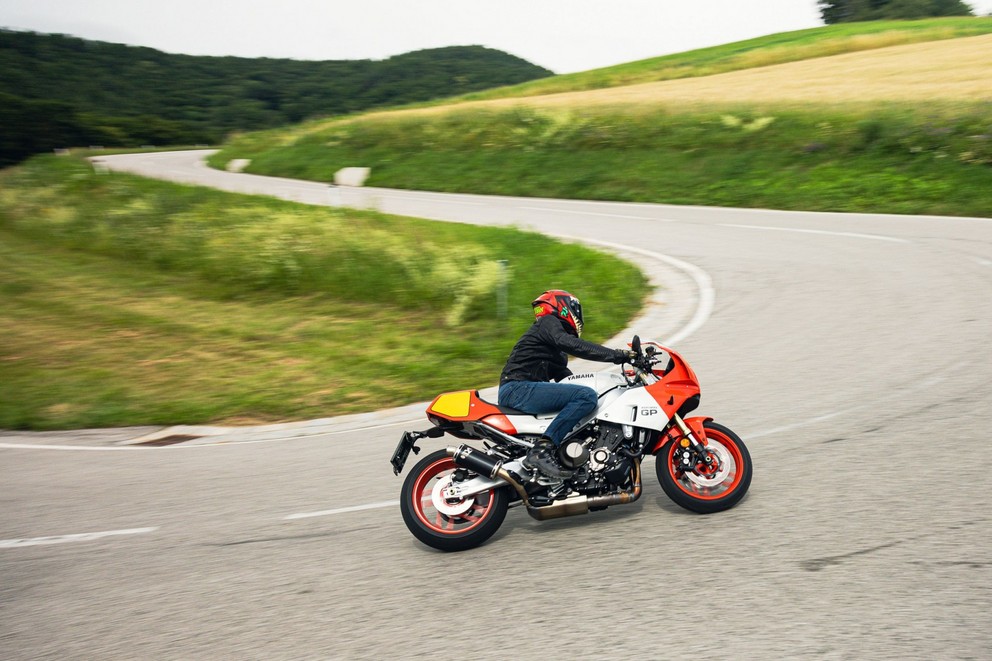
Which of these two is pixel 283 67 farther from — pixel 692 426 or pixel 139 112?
pixel 692 426

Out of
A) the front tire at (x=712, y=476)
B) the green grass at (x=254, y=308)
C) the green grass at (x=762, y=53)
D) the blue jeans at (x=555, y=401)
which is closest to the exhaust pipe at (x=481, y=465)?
the blue jeans at (x=555, y=401)

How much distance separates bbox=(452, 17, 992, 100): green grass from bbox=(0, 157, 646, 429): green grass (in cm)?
3325

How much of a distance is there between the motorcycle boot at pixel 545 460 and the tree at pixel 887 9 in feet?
326

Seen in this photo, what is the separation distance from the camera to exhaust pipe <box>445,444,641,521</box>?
5.70m

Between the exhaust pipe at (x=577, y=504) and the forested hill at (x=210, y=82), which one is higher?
the forested hill at (x=210, y=82)

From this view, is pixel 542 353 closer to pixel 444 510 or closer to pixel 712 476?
pixel 444 510

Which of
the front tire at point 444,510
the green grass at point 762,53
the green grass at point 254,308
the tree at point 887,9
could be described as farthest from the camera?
the tree at point 887,9

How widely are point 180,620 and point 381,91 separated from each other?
9779 cm

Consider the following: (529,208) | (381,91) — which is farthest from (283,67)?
(529,208)

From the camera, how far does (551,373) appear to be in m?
6.23

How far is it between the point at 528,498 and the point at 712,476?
4.07 ft

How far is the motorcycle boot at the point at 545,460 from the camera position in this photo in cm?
577

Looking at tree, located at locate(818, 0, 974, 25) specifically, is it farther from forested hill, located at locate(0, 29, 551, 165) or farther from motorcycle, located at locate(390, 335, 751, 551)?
motorcycle, located at locate(390, 335, 751, 551)

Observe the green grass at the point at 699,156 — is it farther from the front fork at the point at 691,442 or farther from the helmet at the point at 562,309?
the helmet at the point at 562,309
